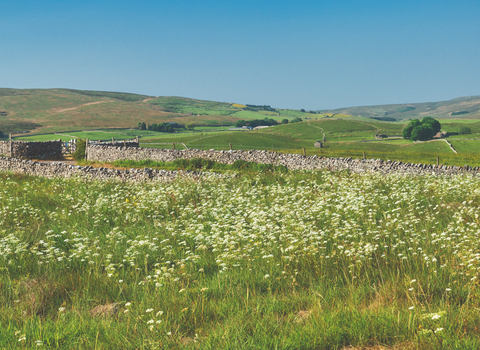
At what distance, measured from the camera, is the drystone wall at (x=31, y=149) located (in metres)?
37.1

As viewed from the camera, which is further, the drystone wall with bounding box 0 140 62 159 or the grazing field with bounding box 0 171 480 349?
the drystone wall with bounding box 0 140 62 159

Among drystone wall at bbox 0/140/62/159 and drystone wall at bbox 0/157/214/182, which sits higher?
drystone wall at bbox 0/140/62/159

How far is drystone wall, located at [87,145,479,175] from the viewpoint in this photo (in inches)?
850

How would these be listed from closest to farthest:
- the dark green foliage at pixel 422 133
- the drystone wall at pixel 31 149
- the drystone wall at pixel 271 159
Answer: the drystone wall at pixel 271 159, the drystone wall at pixel 31 149, the dark green foliage at pixel 422 133

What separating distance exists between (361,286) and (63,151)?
140 ft

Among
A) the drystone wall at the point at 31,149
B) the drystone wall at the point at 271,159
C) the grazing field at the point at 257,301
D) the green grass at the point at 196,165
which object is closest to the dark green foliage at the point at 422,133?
the drystone wall at the point at 271,159

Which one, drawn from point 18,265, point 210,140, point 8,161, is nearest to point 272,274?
point 18,265

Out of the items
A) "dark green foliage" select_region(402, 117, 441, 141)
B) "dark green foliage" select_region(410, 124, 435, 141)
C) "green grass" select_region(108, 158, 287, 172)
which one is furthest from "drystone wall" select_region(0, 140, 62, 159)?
"dark green foliage" select_region(402, 117, 441, 141)

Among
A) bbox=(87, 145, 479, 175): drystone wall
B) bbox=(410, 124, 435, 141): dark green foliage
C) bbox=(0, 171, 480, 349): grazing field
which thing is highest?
bbox=(410, 124, 435, 141): dark green foliage

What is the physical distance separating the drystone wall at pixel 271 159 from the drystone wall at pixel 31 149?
5957 millimetres

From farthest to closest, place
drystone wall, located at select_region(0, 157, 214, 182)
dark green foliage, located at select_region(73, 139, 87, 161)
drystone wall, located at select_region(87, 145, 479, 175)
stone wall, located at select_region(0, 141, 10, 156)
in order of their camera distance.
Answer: stone wall, located at select_region(0, 141, 10, 156) → dark green foliage, located at select_region(73, 139, 87, 161) → drystone wall, located at select_region(87, 145, 479, 175) → drystone wall, located at select_region(0, 157, 214, 182)

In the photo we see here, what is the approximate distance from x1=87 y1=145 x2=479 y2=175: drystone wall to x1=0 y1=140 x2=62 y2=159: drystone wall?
596 centimetres

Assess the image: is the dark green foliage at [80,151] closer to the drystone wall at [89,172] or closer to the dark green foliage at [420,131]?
the drystone wall at [89,172]

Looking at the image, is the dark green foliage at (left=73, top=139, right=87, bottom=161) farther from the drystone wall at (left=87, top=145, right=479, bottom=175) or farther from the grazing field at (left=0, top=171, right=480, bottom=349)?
the grazing field at (left=0, top=171, right=480, bottom=349)
